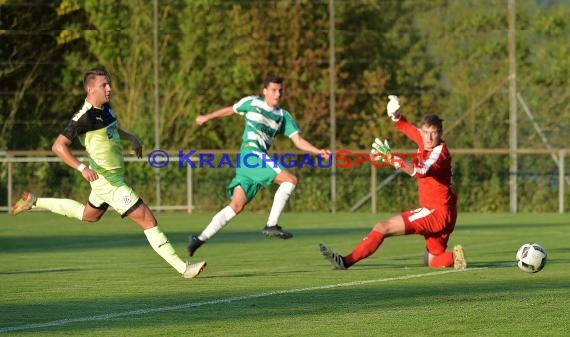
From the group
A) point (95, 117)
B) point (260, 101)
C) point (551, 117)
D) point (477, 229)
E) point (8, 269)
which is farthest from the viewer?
point (551, 117)

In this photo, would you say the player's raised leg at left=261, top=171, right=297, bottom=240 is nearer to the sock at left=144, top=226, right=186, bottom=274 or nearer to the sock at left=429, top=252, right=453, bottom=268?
the sock at left=429, top=252, right=453, bottom=268

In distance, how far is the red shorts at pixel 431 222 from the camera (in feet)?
45.4

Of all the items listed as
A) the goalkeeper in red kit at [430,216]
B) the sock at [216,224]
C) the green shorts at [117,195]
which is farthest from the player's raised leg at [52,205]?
the goalkeeper in red kit at [430,216]

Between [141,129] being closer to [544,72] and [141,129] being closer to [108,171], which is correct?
[544,72]

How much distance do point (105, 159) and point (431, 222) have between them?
10.6ft

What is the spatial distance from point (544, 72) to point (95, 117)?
24.4 m

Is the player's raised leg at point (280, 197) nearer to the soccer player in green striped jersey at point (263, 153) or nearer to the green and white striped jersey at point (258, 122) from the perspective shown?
the soccer player in green striped jersey at point (263, 153)

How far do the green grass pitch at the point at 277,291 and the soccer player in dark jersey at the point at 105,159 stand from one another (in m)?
0.34

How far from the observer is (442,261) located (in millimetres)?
14242

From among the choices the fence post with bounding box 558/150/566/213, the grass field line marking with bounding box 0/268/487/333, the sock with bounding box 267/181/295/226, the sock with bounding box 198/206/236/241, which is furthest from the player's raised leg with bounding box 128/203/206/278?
the fence post with bounding box 558/150/566/213

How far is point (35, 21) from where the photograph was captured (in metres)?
36.1

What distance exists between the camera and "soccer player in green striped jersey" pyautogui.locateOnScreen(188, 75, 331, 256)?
16047mm

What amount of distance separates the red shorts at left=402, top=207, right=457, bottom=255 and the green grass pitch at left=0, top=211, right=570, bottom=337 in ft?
1.31

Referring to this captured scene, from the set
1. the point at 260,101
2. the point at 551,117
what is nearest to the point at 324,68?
the point at 551,117
